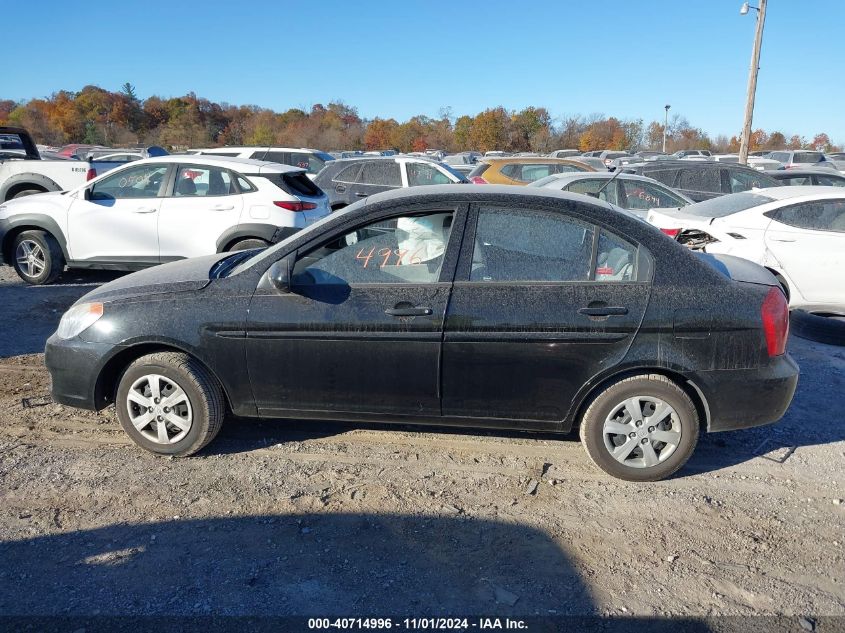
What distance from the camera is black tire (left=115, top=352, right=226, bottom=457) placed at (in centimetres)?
413

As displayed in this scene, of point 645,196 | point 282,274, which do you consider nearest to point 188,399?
point 282,274

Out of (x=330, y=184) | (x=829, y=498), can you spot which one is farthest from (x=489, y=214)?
(x=330, y=184)

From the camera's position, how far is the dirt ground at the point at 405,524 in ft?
9.96

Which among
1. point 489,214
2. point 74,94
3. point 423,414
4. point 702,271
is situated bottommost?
point 423,414

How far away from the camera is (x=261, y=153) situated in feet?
55.5

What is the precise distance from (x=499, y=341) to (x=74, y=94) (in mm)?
67169

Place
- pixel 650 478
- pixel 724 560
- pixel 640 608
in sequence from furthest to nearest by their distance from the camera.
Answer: pixel 650 478 < pixel 724 560 < pixel 640 608

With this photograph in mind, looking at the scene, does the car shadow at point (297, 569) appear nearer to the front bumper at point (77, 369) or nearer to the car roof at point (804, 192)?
the front bumper at point (77, 369)

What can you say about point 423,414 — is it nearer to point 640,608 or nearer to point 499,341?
point 499,341

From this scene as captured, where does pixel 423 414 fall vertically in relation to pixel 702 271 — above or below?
below

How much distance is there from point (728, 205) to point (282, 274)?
6.18 m

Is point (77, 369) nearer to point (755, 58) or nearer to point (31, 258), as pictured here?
point (31, 258)

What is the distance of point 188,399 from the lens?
4164mm

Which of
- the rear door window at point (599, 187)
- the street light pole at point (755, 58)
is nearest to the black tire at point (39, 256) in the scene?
the rear door window at point (599, 187)
